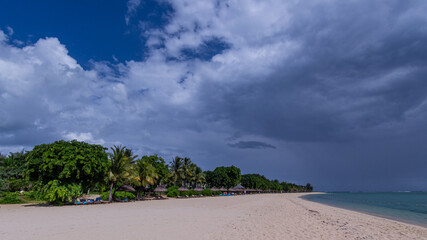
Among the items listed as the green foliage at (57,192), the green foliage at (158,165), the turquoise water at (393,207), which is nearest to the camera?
the green foliage at (57,192)

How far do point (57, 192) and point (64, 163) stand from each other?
3063 millimetres

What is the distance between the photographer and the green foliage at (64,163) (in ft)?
79.2

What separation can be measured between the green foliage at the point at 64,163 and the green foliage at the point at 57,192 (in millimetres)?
Answer: 398

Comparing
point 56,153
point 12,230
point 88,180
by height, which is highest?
point 56,153

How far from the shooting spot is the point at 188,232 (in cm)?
1090

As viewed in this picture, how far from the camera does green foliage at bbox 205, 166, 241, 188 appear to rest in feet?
276

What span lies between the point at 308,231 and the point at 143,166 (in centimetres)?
3286

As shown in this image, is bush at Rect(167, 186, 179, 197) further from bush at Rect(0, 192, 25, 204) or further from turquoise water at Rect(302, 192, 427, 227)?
turquoise water at Rect(302, 192, 427, 227)

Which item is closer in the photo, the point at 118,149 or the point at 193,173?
the point at 118,149

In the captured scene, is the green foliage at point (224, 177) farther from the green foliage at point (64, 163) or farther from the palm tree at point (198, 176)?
the green foliage at point (64, 163)

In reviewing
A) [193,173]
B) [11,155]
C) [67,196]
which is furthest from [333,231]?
[11,155]

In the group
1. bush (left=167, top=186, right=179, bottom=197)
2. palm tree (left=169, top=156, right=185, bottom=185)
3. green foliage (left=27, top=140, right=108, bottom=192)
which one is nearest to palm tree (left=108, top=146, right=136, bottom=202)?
green foliage (left=27, top=140, right=108, bottom=192)

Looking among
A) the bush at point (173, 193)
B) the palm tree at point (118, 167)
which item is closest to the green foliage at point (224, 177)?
the bush at point (173, 193)

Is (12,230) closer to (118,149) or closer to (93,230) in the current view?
(93,230)
